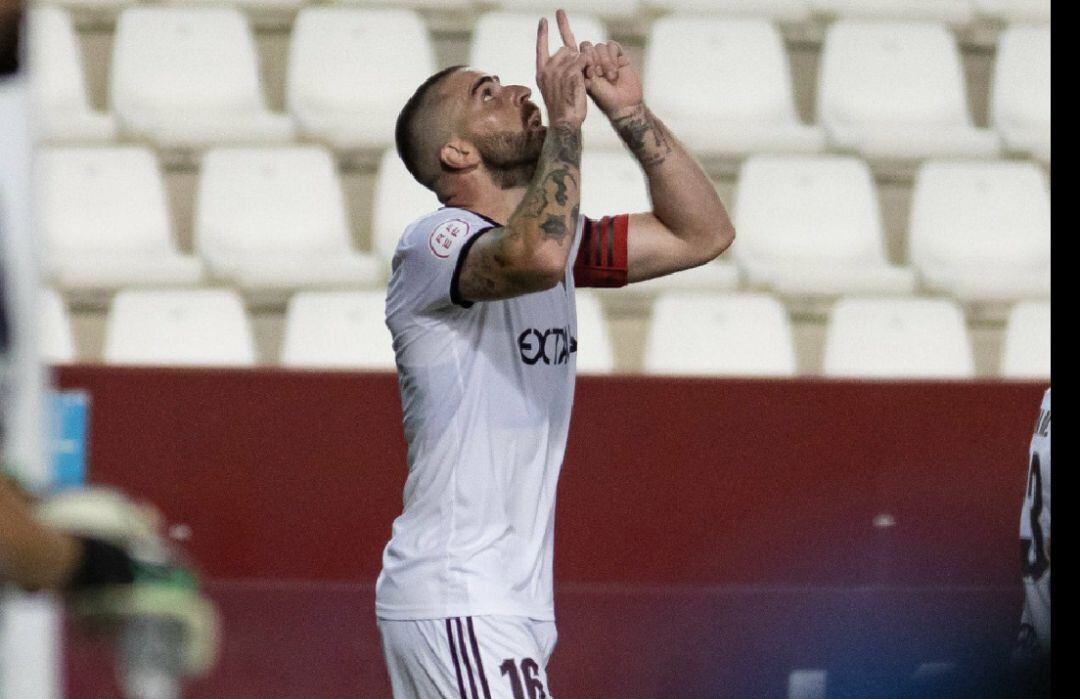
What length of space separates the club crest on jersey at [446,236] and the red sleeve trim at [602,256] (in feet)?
1.23

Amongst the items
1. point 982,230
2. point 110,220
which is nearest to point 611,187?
point 982,230

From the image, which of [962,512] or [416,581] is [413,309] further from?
[962,512]

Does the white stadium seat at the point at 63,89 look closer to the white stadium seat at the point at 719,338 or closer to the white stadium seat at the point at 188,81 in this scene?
the white stadium seat at the point at 188,81

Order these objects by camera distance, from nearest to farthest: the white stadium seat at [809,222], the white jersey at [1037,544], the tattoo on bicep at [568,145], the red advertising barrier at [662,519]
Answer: the tattoo on bicep at [568,145], the white jersey at [1037,544], the red advertising barrier at [662,519], the white stadium seat at [809,222]

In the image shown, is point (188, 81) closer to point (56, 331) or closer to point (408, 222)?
point (408, 222)

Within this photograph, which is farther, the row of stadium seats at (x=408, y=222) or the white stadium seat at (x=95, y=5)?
the white stadium seat at (x=95, y=5)

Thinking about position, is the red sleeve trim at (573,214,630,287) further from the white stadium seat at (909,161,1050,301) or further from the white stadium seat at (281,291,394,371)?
the white stadium seat at (909,161,1050,301)

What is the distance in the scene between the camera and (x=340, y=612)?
14.9ft

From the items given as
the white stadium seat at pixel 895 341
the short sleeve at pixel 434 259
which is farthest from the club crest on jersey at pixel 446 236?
the white stadium seat at pixel 895 341

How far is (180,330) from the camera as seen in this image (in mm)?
5332

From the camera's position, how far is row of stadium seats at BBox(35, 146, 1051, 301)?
5.67 m

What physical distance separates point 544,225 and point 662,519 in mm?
1849

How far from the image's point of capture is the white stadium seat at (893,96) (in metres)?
6.33
